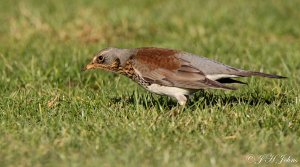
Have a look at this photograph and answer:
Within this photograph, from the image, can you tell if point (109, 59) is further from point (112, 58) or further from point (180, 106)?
point (180, 106)

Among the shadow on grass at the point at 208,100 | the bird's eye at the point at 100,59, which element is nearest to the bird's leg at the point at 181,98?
the shadow on grass at the point at 208,100

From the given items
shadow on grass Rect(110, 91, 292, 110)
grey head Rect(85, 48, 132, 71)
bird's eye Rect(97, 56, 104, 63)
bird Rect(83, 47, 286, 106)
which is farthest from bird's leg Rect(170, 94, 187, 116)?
bird's eye Rect(97, 56, 104, 63)

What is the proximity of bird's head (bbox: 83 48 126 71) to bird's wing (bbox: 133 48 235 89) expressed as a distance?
0.29 m

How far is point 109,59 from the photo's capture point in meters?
8.63

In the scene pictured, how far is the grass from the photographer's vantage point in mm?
6465

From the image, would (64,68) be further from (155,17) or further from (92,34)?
(155,17)

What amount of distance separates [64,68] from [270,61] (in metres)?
3.36

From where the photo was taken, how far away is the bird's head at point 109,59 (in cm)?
857

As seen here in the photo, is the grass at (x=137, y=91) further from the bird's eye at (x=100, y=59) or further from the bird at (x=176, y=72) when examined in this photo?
the bird's eye at (x=100, y=59)

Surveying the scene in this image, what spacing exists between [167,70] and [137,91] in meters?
0.95

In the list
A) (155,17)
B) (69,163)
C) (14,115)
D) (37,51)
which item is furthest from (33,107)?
(155,17)

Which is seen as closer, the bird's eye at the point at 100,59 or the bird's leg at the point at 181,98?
the bird's leg at the point at 181,98

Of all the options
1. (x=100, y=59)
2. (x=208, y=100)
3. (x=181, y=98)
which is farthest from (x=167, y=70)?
(x=100, y=59)

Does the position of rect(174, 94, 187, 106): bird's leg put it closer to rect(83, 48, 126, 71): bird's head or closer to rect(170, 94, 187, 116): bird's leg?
rect(170, 94, 187, 116): bird's leg
